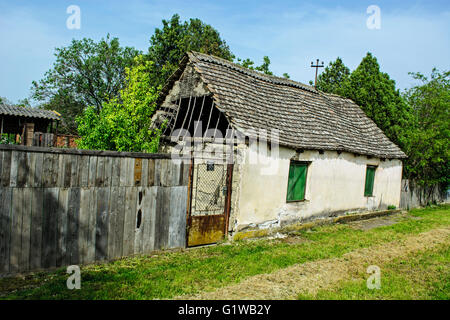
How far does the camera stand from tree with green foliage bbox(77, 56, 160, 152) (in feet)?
37.5

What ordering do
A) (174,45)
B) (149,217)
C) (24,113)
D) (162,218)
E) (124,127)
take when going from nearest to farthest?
(149,217) < (162,218) < (124,127) < (24,113) < (174,45)

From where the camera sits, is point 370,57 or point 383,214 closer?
point 383,214

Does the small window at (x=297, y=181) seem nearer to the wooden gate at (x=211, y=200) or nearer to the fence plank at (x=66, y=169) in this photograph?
the wooden gate at (x=211, y=200)

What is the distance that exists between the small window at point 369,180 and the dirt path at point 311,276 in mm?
4995

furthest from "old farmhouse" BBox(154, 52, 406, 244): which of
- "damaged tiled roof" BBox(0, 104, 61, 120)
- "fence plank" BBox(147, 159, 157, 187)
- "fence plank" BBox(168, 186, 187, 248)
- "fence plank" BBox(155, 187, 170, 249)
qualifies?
"damaged tiled roof" BBox(0, 104, 61, 120)

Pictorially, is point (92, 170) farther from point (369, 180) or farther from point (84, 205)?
point (369, 180)

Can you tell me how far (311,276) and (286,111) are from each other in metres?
6.77

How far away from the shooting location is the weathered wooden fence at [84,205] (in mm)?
Answer: 5406

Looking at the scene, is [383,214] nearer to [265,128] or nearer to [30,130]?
[265,128]

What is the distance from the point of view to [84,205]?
6.11 meters

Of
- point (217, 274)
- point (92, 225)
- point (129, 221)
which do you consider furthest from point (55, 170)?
point (217, 274)

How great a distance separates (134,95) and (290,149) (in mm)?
6973
